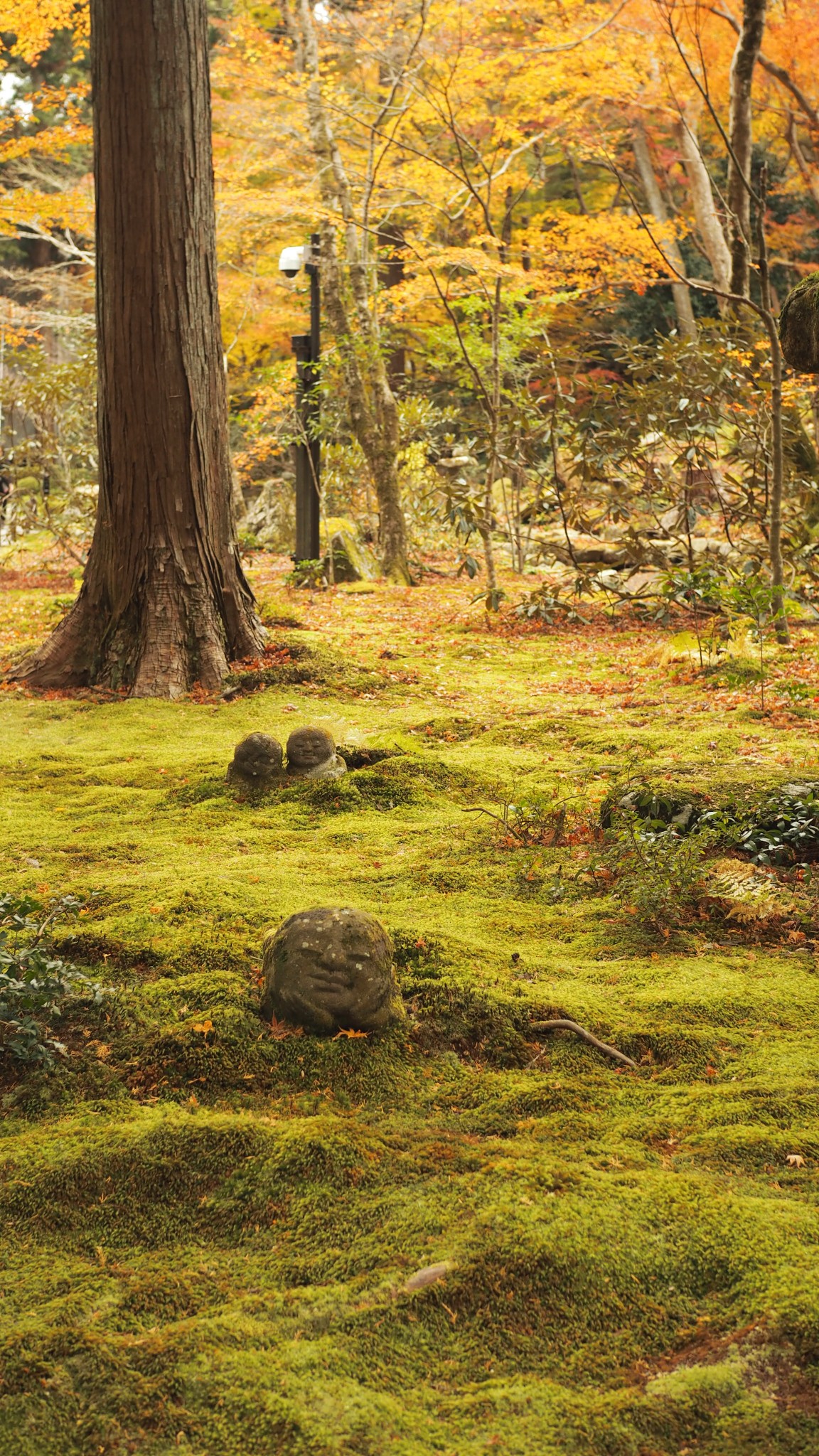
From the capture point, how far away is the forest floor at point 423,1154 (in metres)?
1.65

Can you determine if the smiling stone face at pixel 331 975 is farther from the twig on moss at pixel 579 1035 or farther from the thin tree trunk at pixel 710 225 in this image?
the thin tree trunk at pixel 710 225

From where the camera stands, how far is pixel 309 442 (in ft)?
40.4

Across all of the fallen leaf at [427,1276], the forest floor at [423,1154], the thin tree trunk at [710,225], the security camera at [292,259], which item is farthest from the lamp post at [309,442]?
the fallen leaf at [427,1276]

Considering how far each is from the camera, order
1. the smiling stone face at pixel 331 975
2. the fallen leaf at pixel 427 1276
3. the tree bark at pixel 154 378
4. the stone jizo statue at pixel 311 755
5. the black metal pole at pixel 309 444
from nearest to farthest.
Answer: the fallen leaf at pixel 427 1276 < the smiling stone face at pixel 331 975 < the stone jizo statue at pixel 311 755 < the tree bark at pixel 154 378 < the black metal pole at pixel 309 444

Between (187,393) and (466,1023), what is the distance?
5128 mm

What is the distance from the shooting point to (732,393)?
8508 mm

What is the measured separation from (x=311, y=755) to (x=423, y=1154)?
264 cm

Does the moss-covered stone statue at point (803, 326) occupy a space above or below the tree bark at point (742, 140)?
below

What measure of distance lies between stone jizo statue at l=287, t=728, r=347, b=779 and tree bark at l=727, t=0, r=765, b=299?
3261 millimetres

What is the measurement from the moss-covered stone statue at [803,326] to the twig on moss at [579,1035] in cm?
163

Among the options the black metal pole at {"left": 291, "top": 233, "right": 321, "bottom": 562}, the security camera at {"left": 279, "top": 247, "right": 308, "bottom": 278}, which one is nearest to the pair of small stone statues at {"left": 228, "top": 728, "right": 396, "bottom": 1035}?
the black metal pole at {"left": 291, "top": 233, "right": 321, "bottom": 562}

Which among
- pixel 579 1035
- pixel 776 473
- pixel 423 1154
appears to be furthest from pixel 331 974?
pixel 776 473

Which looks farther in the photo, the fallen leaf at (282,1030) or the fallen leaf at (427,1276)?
the fallen leaf at (282,1030)

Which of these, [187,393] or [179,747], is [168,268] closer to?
[187,393]
